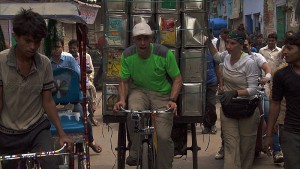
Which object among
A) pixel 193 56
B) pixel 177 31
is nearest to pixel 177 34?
pixel 177 31

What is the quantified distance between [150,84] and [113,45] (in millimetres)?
717

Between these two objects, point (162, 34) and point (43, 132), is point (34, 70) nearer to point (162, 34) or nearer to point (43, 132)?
point (43, 132)

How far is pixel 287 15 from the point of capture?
70.5 feet

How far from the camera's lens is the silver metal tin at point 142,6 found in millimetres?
6465

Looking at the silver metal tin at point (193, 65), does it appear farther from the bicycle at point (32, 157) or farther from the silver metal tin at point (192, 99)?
the bicycle at point (32, 157)

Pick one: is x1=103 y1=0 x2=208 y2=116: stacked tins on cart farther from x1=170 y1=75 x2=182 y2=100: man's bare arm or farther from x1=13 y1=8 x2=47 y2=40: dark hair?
x1=13 y1=8 x2=47 y2=40: dark hair

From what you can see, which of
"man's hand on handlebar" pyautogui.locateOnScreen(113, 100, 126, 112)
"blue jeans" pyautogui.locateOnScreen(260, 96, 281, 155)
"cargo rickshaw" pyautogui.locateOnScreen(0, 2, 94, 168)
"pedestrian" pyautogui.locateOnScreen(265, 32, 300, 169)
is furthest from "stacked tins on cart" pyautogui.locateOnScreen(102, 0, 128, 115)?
"blue jeans" pyautogui.locateOnScreen(260, 96, 281, 155)

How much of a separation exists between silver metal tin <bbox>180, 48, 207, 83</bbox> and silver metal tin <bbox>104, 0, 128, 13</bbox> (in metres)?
0.83

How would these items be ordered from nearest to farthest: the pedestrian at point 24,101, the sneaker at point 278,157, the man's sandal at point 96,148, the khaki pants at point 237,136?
the pedestrian at point 24,101 → the khaki pants at point 237,136 → the sneaker at point 278,157 → the man's sandal at point 96,148

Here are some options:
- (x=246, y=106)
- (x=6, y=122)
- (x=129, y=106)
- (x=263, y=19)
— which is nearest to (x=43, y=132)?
(x=6, y=122)

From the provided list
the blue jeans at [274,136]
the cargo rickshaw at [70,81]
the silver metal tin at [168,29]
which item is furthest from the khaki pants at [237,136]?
the cargo rickshaw at [70,81]

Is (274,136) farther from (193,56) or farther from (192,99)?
(193,56)

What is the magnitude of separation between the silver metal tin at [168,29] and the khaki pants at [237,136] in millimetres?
1127

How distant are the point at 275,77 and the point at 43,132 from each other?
2.18 m
